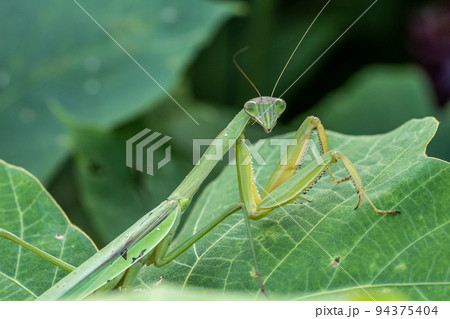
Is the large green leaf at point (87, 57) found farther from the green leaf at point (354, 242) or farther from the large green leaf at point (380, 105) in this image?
the green leaf at point (354, 242)

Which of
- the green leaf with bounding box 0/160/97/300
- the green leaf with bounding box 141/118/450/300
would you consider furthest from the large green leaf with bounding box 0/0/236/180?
the green leaf with bounding box 141/118/450/300

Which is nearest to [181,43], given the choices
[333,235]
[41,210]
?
[41,210]

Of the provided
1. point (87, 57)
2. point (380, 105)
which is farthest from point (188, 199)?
point (380, 105)

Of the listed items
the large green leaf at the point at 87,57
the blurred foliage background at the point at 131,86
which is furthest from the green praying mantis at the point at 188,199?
the large green leaf at the point at 87,57

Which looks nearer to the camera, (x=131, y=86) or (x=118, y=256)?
(x=118, y=256)

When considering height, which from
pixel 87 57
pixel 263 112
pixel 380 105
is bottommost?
→ pixel 380 105

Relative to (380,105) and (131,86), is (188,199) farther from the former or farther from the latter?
(380,105)

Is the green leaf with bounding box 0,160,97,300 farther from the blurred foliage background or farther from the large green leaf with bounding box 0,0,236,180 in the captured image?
the large green leaf with bounding box 0,0,236,180
